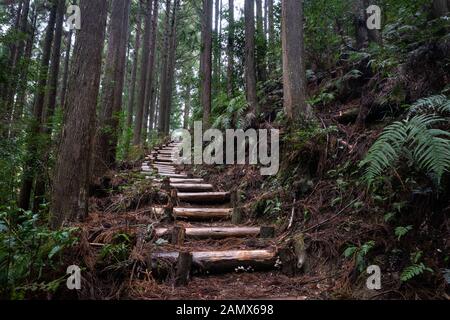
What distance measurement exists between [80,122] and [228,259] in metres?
2.80

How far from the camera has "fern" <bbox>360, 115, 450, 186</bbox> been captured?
9.91 ft

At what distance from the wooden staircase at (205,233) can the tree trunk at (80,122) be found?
126 centimetres

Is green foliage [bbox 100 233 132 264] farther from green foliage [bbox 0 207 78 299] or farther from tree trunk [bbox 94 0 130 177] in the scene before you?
tree trunk [bbox 94 0 130 177]

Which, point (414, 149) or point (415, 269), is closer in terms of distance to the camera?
point (415, 269)

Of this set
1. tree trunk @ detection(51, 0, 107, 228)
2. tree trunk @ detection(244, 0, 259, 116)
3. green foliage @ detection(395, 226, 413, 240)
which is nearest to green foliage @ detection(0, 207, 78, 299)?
tree trunk @ detection(51, 0, 107, 228)

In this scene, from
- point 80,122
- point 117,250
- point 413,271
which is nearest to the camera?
point 413,271

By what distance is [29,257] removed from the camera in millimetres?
2766

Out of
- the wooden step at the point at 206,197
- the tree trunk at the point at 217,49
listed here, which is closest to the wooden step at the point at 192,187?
the wooden step at the point at 206,197

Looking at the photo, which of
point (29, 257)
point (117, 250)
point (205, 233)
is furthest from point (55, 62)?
point (29, 257)

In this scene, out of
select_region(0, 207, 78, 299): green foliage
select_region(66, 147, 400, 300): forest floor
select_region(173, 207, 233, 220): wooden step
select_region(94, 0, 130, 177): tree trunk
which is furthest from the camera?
select_region(94, 0, 130, 177): tree trunk

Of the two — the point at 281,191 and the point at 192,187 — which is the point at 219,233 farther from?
the point at 192,187

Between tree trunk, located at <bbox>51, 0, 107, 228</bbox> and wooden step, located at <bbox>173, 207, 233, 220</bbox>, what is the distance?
4.95ft

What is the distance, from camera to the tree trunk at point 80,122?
14.2 ft
